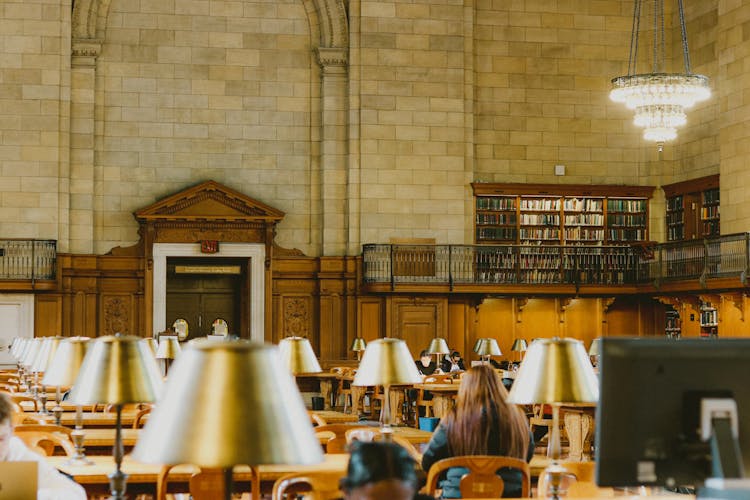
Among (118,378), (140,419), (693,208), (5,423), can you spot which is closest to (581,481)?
(118,378)

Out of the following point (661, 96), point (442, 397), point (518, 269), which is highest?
point (661, 96)

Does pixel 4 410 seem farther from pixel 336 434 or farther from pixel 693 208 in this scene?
pixel 693 208

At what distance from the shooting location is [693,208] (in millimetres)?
21984

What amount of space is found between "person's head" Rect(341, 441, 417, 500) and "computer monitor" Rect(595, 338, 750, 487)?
1.50ft

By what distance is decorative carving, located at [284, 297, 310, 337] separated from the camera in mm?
21500

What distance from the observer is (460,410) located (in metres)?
5.86

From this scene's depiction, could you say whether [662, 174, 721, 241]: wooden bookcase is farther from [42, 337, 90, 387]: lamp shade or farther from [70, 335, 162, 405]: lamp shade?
[70, 335, 162, 405]: lamp shade

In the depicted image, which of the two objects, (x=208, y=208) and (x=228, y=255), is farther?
(x=208, y=208)

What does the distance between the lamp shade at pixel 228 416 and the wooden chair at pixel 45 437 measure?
13.7ft

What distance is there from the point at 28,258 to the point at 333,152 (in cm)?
572

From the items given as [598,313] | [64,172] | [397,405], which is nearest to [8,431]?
[397,405]

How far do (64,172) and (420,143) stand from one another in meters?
6.39

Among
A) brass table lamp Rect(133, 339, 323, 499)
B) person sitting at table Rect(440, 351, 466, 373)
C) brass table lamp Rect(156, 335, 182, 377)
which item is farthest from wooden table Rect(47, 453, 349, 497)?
person sitting at table Rect(440, 351, 466, 373)

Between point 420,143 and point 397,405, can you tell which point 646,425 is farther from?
point 420,143
